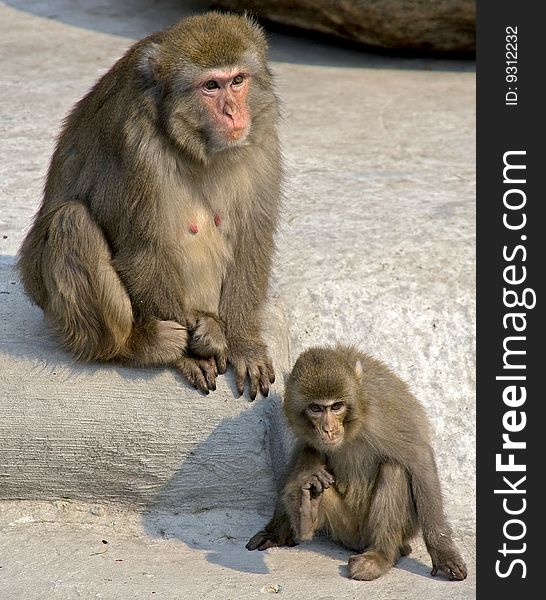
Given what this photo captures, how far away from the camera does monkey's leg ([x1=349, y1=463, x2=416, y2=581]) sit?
17.5ft

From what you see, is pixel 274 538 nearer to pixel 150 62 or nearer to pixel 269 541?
pixel 269 541

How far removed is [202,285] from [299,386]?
954mm

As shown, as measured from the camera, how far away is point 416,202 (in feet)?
27.2

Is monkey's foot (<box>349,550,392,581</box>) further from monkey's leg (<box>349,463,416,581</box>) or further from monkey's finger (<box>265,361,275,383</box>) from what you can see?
monkey's finger (<box>265,361,275,383</box>)

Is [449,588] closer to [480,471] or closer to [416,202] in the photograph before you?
[480,471]

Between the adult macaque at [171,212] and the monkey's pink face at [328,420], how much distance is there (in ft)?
2.24

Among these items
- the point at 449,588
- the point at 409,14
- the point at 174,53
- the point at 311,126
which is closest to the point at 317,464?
the point at 449,588

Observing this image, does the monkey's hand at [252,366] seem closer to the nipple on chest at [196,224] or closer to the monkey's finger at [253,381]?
the monkey's finger at [253,381]

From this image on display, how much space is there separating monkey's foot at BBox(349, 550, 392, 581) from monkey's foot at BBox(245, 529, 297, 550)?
0.37m

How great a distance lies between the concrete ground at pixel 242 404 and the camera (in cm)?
533

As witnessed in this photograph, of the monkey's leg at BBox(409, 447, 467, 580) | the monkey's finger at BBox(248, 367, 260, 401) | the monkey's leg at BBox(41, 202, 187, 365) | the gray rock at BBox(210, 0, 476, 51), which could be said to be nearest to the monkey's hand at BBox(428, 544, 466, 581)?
the monkey's leg at BBox(409, 447, 467, 580)

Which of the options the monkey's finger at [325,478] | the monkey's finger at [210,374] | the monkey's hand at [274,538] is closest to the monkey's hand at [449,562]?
the monkey's finger at [325,478]

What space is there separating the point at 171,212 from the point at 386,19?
6099 millimetres

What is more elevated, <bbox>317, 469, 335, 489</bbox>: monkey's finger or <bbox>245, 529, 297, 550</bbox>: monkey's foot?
<bbox>317, 469, 335, 489</bbox>: monkey's finger
